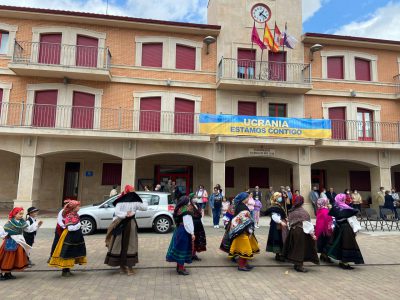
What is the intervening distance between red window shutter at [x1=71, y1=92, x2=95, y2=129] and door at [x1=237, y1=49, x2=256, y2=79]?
8323 mm

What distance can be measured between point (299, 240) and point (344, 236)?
112 cm

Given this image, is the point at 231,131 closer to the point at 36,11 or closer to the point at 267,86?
the point at 267,86

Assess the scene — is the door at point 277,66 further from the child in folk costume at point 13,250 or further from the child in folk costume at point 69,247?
the child in folk costume at point 13,250

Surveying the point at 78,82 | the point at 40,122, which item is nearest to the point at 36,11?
the point at 78,82

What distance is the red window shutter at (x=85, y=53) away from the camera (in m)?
16.0

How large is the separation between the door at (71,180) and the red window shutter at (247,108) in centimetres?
995

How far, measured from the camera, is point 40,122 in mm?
15523

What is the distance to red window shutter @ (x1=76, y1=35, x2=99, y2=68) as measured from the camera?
16047 mm

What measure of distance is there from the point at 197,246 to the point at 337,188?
15.0 meters

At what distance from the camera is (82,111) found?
15.9 m

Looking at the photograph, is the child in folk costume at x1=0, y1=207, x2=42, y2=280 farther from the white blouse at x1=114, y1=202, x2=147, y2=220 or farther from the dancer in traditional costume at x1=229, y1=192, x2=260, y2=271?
the dancer in traditional costume at x1=229, y1=192, x2=260, y2=271

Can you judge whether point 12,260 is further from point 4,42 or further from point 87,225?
point 4,42

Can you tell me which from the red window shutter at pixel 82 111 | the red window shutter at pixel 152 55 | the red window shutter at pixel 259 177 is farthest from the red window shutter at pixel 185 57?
the red window shutter at pixel 259 177

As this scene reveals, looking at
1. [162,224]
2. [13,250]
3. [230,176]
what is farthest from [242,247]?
[230,176]
